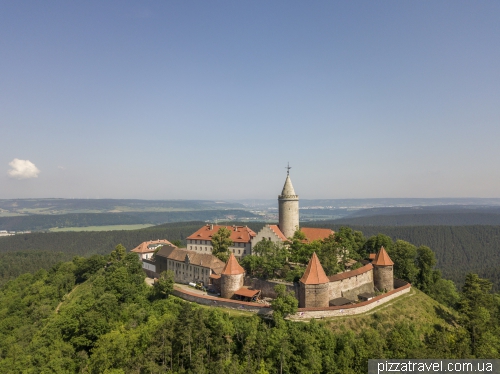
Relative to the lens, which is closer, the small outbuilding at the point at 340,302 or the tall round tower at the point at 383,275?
the small outbuilding at the point at 340,302

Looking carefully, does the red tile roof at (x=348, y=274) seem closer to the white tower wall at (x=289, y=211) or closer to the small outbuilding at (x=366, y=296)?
the small outbuilding at (x=366, y=296)

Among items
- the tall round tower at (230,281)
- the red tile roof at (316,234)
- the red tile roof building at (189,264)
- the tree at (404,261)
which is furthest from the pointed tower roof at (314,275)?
the tree at (404,261)

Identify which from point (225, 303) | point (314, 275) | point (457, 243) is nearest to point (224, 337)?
point (225, 303)

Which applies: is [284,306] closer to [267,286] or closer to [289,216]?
[267,286]

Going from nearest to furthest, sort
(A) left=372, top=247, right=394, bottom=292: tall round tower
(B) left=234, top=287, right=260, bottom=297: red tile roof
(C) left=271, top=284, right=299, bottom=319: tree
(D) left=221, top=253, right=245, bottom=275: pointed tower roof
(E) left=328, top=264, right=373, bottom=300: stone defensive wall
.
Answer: (C) left=271, top=284, right=299, bottom=319: tree → (B) left=234, top=287, right=260, bottom=297: red tile roof → (E) left=328, top=264, right=373, bottom=300: stone defensive wall → (D) left=221, top=253, right=245, bottom=275: pointed tower roof → (A) left=372, top=247, right=394, bottom=292: tall round tower

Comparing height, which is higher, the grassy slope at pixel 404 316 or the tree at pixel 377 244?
the tree at pixel 377 244

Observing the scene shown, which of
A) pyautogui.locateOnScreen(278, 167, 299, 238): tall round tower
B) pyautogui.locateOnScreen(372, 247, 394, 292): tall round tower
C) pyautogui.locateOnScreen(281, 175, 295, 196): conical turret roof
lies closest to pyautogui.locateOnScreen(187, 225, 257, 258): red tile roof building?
pyautogui.locateOnScreen(278, 167, 299, 238): tall round tower

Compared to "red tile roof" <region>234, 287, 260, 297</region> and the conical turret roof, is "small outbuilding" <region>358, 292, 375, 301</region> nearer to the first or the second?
"red tile roof" <region>234, 287, 260, 297</region>

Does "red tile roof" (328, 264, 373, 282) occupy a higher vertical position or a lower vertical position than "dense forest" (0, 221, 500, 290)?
higher
